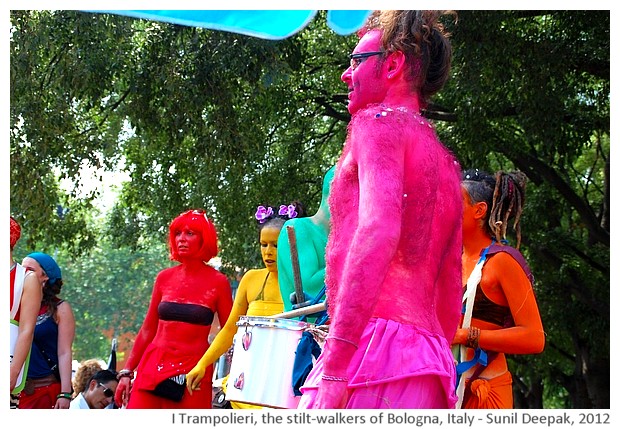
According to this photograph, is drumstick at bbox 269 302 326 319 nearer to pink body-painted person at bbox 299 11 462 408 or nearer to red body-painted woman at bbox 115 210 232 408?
pink body-painted person at bbox 299 11 462 408

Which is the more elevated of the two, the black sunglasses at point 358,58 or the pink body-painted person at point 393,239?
the black sunglasses at point 358,58

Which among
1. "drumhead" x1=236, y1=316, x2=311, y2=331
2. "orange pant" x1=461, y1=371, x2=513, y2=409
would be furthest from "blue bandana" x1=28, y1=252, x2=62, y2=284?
"orange pant" x1=461, y1=371, x2=513, y2=409

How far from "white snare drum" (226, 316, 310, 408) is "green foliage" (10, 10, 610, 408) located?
6.73 meters

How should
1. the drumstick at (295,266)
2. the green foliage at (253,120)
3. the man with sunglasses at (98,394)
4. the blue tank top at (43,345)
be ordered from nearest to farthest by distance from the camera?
the drumstick at (295,266), the blue tank top at (43,345), the man with sunglasses at (98,394), the green foliage at (253,120)

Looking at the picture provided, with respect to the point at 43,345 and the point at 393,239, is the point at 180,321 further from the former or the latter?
the point at 393,239

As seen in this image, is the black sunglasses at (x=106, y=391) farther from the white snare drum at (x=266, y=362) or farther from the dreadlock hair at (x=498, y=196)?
the dreadlock hair at (x=498, y=196)

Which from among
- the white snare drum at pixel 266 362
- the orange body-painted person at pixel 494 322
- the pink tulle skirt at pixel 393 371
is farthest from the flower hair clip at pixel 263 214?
the pink tulle skirt at pixel 393 371

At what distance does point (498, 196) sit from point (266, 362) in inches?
61.7

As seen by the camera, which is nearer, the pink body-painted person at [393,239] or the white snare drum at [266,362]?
the pink body-painted person at [393,239]

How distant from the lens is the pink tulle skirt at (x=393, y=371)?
3301 mm

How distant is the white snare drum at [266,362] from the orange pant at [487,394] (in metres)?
0.85

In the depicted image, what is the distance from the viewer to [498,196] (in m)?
5.69

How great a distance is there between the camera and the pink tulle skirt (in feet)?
10.8

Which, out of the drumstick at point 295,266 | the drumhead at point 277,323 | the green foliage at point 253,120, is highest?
the green foliage at point 253,120
